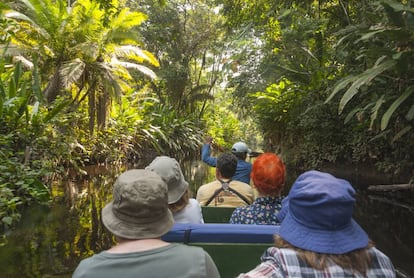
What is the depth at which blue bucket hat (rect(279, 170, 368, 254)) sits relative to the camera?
1.46 meters

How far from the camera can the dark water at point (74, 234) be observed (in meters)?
4.65

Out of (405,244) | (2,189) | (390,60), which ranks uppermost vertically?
(390,60)

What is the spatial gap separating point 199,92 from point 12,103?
19.2m

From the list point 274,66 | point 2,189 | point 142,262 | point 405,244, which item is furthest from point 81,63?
point 142,262

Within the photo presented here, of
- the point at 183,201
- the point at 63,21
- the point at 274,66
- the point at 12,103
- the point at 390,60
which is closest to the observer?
the point at 183,201

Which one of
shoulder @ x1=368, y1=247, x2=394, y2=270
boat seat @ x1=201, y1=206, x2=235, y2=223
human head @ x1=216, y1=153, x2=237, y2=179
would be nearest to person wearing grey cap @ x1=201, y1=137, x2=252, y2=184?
human head @ x1=216, y1=153, x2=237, y2=179

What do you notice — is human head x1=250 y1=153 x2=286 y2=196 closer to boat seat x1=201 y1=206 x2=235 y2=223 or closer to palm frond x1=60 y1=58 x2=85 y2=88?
boat seat x1=201 y1=206 x2=235 y2=223

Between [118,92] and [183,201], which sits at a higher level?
[118,92]

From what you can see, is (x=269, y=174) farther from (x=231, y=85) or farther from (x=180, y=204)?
(x=231, y=85)

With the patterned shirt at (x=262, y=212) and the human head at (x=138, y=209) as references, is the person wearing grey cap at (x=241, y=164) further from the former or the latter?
the human head at (x=138, y=209)

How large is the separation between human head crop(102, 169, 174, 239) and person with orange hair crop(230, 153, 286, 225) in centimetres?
138

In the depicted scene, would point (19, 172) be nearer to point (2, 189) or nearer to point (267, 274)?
point (2, 189)

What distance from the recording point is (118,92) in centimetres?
1322

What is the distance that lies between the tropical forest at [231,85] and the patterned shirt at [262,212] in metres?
3.53
